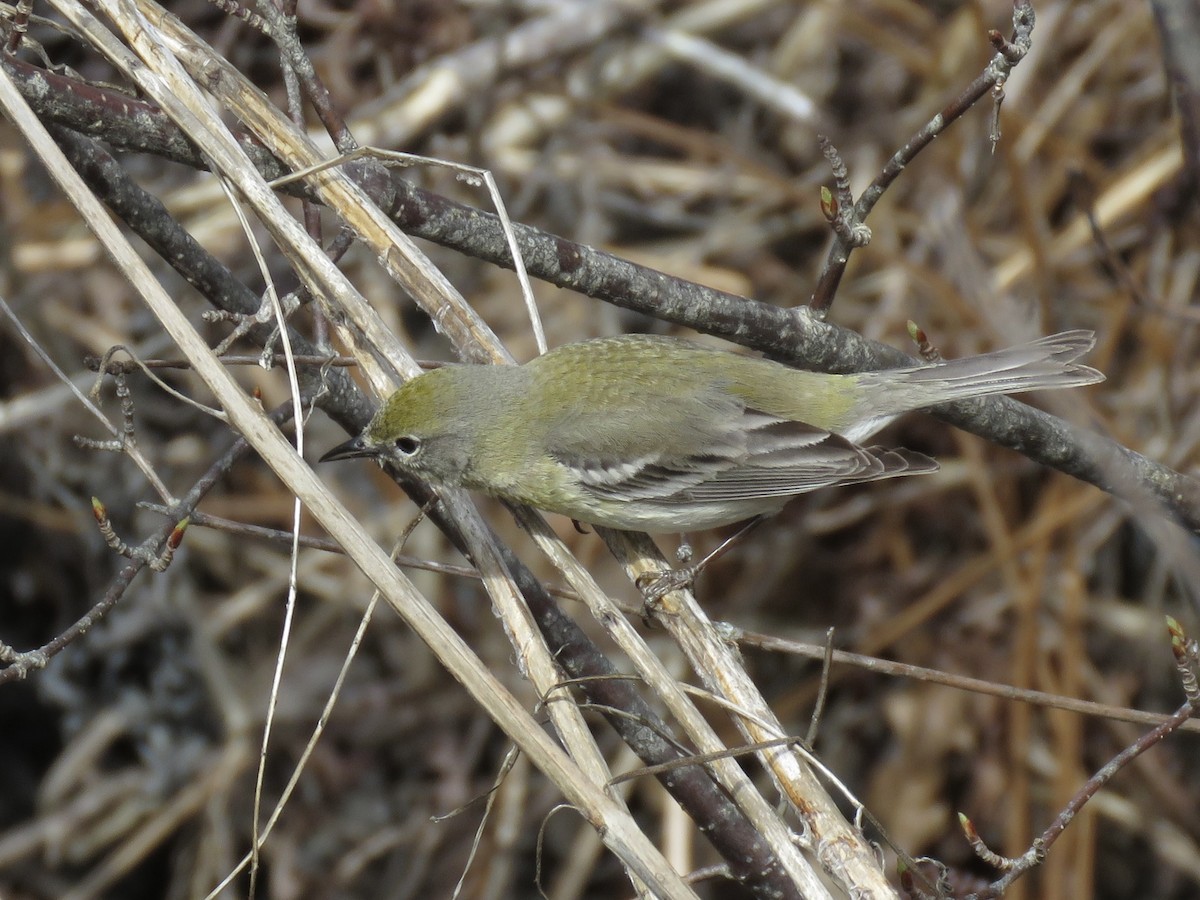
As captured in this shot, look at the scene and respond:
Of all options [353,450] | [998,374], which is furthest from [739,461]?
[353,450]

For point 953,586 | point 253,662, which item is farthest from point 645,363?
point 253,662

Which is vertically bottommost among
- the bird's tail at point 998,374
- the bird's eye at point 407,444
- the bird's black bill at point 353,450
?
the bird's tail at point 998,374

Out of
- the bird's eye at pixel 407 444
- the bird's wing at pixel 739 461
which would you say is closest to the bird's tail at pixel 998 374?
the bird's wing at pixel 739 461

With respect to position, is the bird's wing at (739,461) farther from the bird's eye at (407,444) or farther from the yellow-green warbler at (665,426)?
the bird's eye at (407,444)

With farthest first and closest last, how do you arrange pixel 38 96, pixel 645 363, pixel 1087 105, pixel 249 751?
pixel 1087 105, pixel 249 751, pixel 645 363, pixel 38 96

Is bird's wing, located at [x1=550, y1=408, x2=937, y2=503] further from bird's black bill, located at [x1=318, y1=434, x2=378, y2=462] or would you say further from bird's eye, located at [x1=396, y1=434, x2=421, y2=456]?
bird's black bill, located at [x1=318, y1=434, x2=378, y2=462]

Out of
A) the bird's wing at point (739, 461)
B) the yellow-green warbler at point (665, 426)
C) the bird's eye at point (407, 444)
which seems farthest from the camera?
the bird's wing at point (739, 461)

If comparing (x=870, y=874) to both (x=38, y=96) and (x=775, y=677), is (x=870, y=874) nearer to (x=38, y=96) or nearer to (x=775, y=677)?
(x=38, y=96)

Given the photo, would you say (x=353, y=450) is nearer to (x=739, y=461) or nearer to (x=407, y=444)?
(x=407, y=444)
